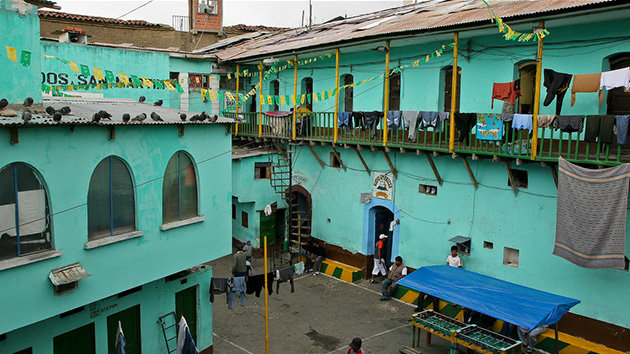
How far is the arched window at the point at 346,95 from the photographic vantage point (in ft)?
72.2

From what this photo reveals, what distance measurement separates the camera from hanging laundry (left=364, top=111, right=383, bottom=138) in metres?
18.4

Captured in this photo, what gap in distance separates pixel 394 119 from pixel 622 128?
23.0ft

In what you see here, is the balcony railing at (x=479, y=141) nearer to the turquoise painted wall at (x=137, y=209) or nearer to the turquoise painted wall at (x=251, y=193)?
the turquoise painted wall at (x=251, y=193)

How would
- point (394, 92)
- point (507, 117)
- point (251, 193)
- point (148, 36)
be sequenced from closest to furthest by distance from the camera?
point (507, 117)
point (394, 92)
point (251, 193)
point (148, 36)

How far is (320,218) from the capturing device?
2262cm

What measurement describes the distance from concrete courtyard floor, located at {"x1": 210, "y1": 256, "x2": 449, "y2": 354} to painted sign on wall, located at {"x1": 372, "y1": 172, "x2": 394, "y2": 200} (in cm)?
342

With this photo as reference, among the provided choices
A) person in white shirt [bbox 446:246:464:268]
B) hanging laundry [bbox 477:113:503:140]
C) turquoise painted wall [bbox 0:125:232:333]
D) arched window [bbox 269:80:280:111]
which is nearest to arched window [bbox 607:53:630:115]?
hanging laundry [bbox 477:113:503:140]

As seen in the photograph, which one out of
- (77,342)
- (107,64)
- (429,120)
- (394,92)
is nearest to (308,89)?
(394,92)

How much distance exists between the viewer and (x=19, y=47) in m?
9.80

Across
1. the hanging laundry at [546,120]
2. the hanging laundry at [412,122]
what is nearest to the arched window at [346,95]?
the hanging laundry at [412,122]

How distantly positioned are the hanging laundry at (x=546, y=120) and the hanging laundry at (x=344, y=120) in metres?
7.18

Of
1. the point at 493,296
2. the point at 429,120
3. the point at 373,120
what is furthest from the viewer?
the point at 373,120

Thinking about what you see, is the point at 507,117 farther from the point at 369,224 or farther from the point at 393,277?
the point at 369,224

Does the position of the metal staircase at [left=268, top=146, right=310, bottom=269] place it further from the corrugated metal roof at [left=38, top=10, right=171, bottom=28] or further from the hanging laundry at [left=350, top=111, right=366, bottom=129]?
the corrugated metal roof at [left=38, top=10, right=171, bottom=28]
